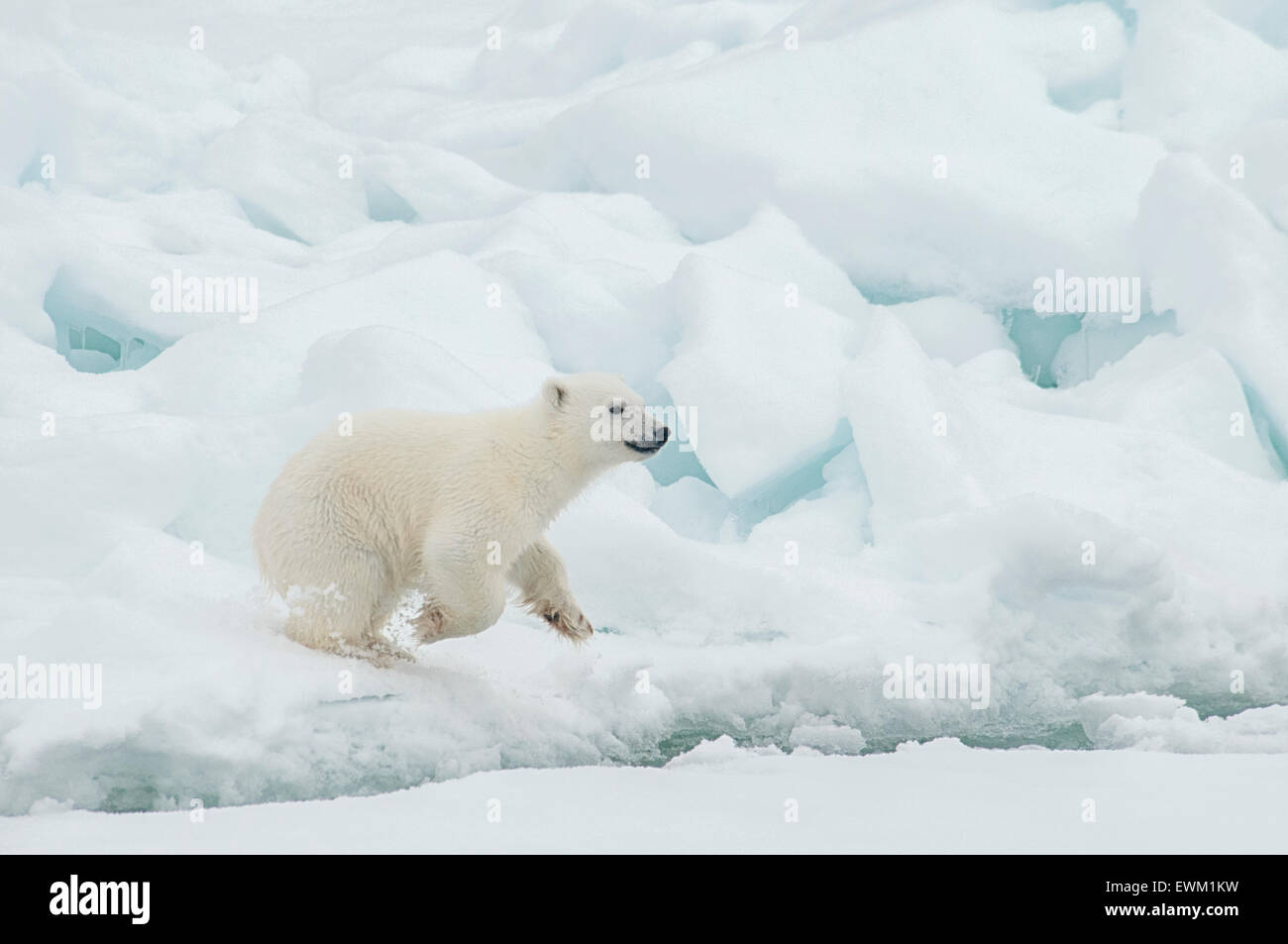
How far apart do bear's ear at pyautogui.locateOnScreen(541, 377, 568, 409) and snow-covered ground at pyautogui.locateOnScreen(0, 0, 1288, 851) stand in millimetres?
813

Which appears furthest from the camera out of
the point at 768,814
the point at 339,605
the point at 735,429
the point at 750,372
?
the point at 750,372

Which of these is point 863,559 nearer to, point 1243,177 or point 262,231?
point 1243,177

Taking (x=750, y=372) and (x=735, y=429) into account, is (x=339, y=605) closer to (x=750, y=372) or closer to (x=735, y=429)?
(x=735, y=429)

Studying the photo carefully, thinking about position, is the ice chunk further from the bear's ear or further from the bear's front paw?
the bear's ear

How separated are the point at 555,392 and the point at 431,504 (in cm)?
45

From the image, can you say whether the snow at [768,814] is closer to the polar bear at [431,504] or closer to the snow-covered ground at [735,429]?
the snow-covered ground at [735,429]

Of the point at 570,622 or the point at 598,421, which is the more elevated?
the point at 598,421

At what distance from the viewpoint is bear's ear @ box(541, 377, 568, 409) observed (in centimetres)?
345

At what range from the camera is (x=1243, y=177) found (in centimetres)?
713

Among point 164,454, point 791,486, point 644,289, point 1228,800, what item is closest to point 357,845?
point 1228,800

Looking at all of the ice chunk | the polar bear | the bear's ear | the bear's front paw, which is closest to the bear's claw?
the bear's front paw

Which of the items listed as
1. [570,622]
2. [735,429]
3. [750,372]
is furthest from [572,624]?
[750,372]

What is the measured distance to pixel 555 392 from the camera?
3457mm

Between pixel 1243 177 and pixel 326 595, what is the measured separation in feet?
19.5
